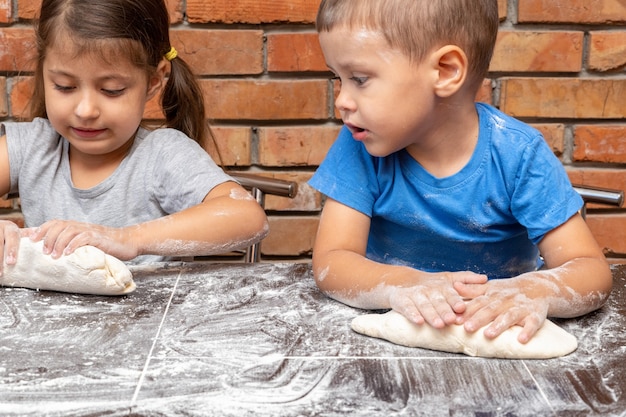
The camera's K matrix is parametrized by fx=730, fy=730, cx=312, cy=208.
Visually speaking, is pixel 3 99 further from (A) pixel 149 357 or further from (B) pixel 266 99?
(A) pixel 149 357

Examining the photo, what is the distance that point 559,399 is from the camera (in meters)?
0.71

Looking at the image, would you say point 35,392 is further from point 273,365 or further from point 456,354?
point 456,354

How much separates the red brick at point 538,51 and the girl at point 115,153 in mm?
772

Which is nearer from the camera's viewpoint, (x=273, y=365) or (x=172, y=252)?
(x=273, y=365)

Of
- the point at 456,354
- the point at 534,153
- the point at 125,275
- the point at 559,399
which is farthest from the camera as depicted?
the point at 534,153

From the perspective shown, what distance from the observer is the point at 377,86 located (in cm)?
105

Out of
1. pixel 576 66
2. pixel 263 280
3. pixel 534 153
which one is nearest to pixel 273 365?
pixel 263 280

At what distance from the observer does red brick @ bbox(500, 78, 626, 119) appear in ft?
5.95

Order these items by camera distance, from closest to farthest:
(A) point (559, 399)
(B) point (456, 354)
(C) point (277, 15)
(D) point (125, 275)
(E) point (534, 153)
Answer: (A) point (559, 399) < (B) point (456, 354) < (D) point (125, 275) < (E) point (534, 153) < (C) point (277, 15)

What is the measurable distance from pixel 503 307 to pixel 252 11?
1132mm

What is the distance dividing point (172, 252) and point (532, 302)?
1.94ft

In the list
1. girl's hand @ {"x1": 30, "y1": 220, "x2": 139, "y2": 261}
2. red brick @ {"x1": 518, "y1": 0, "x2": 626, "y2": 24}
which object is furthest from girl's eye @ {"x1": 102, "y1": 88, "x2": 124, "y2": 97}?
red brick @ {"x1": 518, "y1": 0, "x2": 626, "y2": 24}

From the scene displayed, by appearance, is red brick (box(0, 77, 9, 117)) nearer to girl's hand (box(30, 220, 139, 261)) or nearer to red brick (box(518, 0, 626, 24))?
girl's hand (box(30, 220, 139, 261))

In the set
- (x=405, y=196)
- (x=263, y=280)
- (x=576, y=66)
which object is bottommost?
(x=263, y=280)
